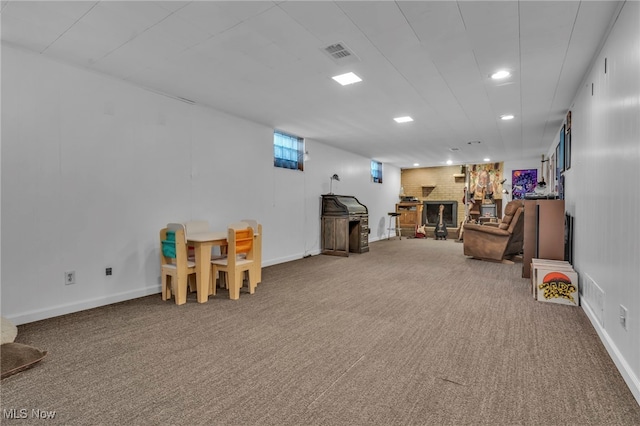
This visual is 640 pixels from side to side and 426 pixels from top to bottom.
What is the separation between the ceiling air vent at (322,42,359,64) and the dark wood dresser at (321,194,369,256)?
3.94 metres

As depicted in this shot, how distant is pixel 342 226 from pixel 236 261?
3412mm

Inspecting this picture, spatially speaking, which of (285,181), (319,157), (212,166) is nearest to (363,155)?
(319,157)

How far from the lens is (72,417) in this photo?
1.57 m

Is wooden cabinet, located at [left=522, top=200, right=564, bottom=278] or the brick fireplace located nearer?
wooden cabinet, located at [left=522, top=200, right=564, bottom=278]

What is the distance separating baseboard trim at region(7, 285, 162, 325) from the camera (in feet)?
9.29

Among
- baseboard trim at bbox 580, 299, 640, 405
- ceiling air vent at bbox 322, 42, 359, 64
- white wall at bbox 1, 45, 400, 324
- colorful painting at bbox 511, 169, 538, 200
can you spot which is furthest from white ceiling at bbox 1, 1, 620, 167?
colorful painting at bbox 511, 169, 538, 200

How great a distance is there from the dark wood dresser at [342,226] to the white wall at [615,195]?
402 centimetres

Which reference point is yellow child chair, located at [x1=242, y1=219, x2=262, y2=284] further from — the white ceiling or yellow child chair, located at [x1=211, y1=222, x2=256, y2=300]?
the white ceiling

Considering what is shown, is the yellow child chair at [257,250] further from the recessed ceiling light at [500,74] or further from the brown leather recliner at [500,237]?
the brown leather recliner at [500,237]

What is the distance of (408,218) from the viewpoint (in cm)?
1111

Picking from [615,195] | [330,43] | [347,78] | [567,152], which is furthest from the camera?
[567,152]

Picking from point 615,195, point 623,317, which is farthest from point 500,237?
point 623,317

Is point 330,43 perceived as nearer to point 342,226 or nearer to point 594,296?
point 594,296

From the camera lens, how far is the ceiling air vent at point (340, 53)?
2740 millimetres
